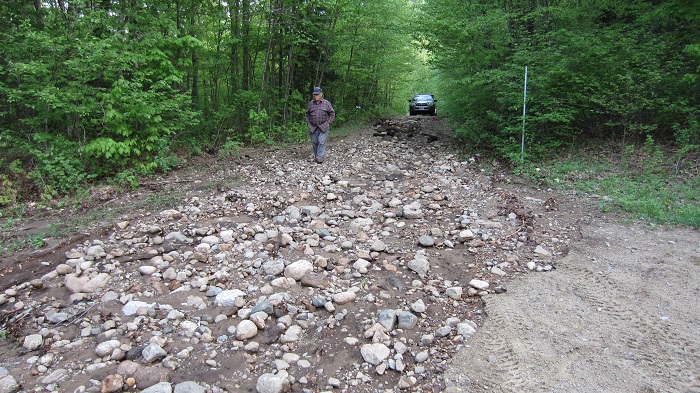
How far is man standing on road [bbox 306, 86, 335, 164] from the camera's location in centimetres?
995

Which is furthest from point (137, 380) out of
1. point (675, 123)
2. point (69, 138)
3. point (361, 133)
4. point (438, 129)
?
point (438, 129)

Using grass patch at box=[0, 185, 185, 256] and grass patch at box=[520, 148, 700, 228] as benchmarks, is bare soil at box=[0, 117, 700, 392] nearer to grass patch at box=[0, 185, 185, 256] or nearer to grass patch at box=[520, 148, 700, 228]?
grass patch at box=[0, 185, 185, 256]

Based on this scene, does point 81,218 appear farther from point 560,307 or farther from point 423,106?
point 423,106

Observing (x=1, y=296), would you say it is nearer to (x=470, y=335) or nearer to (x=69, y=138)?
(x=470, y=335)

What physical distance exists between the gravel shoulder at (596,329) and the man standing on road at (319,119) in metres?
6.66

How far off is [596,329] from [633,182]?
16.8 feet

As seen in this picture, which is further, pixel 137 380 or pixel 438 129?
pixel 438 129

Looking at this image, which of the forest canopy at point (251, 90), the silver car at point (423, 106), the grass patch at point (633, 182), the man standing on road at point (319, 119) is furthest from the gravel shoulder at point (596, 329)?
the silver car at point (423, 106)

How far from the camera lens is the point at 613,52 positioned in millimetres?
8805

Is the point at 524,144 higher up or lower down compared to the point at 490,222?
higher up

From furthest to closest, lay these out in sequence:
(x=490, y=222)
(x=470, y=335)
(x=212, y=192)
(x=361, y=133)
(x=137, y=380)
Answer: (x=361, y=133)
(x=212, y=192)
(x=490, y=222)
(x=470, y=335)
(x=137, y=380)

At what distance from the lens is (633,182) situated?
7262 millimetres

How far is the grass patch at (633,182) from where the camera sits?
19.4ft

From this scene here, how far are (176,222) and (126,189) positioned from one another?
2.49 metres
